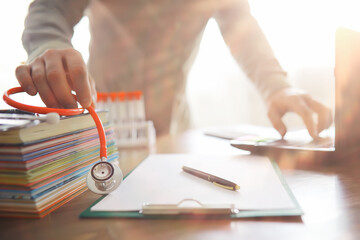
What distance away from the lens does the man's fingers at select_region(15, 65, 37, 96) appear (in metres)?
0.45

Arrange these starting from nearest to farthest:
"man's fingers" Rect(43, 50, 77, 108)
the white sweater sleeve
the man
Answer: "man's fingers" Rect(43, 50, 77, 108) → the white sweater sleeve → the man

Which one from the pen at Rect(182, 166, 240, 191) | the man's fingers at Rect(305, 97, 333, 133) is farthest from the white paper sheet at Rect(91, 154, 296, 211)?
the man's fingers at Rect(305, 97, 333, 133)

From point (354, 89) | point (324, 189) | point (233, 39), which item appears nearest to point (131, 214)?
point (324, 189)

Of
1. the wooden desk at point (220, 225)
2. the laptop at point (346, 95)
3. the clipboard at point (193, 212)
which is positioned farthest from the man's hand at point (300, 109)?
the clipboard at point (193, 212)

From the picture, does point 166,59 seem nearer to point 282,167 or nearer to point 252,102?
point 282,167

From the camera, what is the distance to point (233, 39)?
116cm

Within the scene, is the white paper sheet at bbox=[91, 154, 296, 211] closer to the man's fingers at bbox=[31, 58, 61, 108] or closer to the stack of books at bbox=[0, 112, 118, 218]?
the stack of books at bbox=[0, 112, 118, 218]

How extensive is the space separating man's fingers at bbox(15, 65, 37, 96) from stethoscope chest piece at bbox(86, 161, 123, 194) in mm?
176

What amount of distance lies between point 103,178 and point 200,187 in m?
0.13

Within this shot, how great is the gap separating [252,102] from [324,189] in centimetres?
210

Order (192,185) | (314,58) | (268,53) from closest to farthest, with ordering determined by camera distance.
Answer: (192,185), (268,53), (314,58)

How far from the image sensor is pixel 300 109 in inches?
26.6

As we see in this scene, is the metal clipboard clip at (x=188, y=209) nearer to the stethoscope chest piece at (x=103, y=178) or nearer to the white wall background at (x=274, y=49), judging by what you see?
the stethoscope chest piece at (x=103, y=178)

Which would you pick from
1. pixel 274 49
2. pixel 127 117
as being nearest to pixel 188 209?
pixel 127 117
